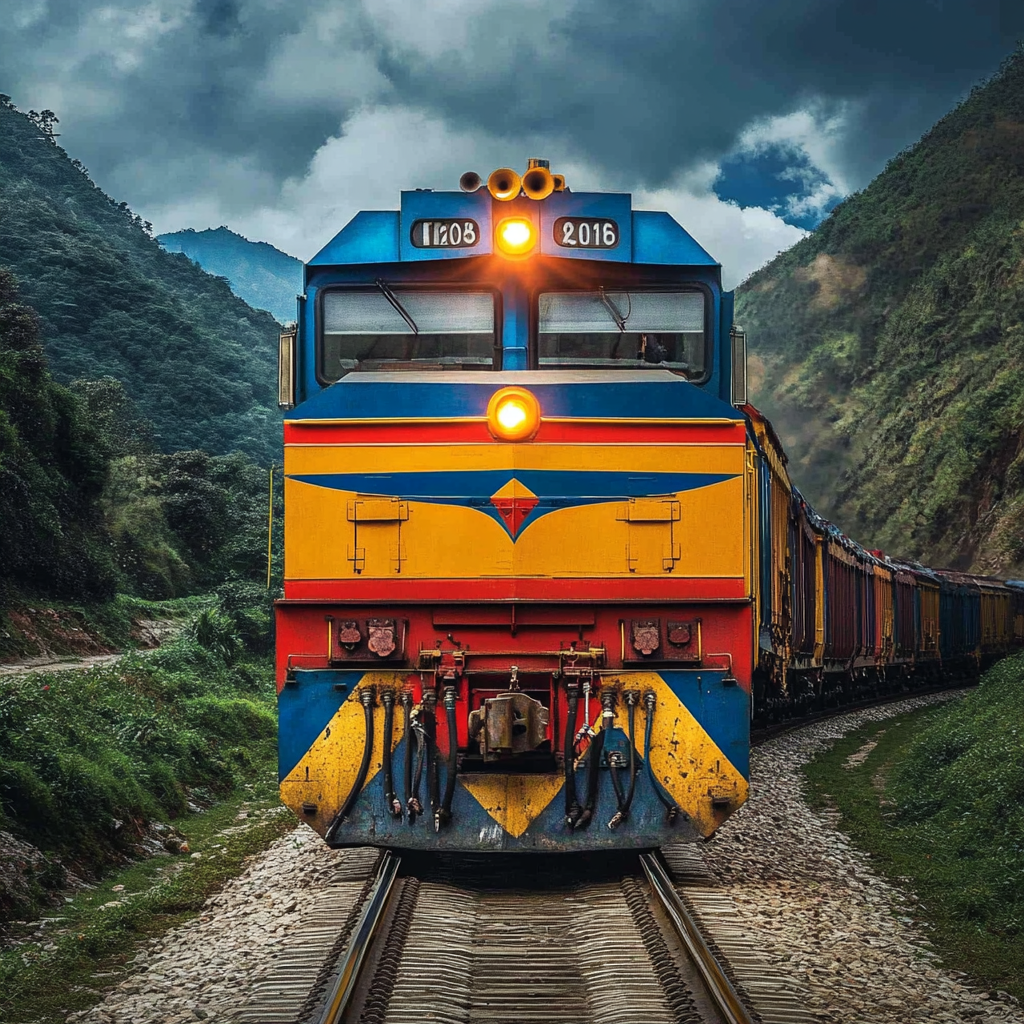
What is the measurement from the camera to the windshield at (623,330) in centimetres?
848

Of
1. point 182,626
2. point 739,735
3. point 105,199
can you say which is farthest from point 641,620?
point 105,199

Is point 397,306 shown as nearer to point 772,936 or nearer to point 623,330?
point 623,330

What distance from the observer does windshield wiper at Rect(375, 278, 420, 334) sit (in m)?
8.54

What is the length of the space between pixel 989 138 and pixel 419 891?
71.9 meters

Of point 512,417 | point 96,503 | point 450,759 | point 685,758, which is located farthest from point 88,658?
point 685,758

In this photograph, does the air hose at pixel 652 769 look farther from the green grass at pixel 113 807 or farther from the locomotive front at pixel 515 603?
the green grass at pixel 113 807

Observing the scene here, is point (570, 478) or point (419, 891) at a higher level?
point (570, 478)

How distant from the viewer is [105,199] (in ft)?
297

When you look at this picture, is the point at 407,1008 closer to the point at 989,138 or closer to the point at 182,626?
the point at 182,626

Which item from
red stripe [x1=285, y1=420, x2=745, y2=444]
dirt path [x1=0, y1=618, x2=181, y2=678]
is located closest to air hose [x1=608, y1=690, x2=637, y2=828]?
red stripe [x1=285, y1=420, x2=745, y2=444]

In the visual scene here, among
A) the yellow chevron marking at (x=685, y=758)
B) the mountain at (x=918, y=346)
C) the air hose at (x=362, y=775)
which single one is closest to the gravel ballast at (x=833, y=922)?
the yellow chevron marking at (x=685, y=758)

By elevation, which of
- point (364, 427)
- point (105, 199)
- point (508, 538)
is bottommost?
point (508, 538)

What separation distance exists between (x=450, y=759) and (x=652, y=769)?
1.27 metres

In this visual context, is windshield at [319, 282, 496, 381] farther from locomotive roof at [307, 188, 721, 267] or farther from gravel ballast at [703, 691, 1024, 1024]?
gravel ballast at [703, 691, 1024, 1024]
